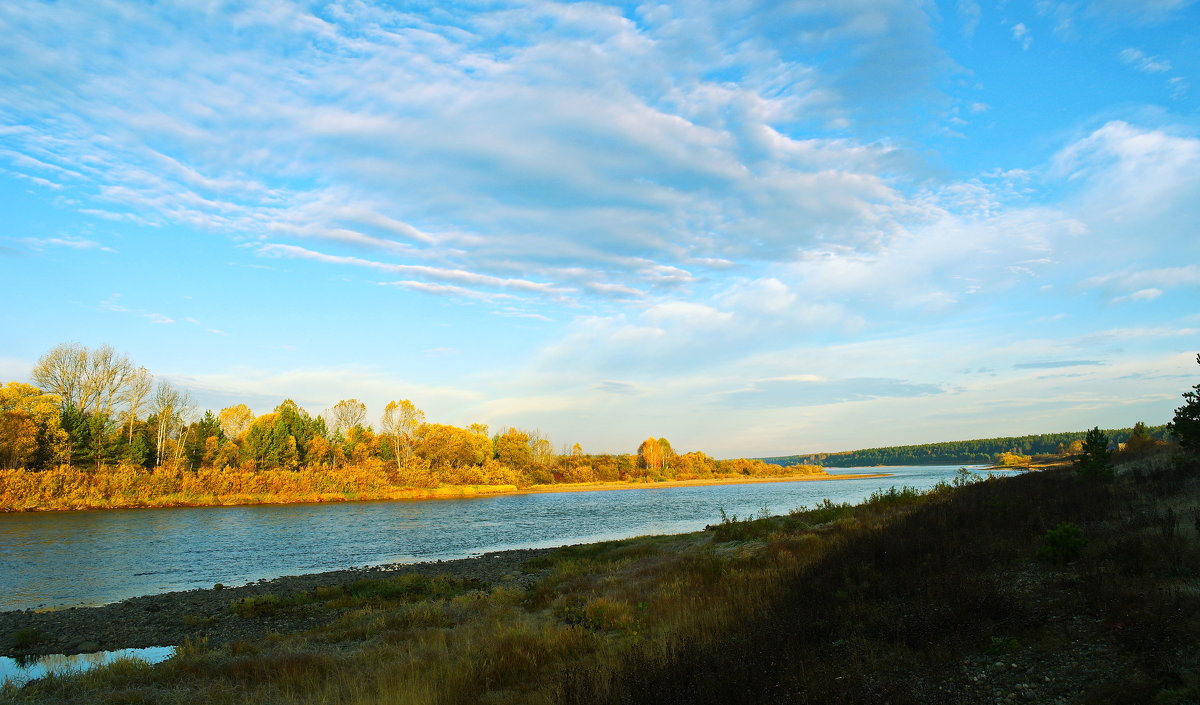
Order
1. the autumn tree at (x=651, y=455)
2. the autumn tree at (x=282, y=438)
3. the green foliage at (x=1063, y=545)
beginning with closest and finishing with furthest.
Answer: the green foliage at (x=1063, y=545), the autumn tree at (x=282, y=438), the autumn tree at (x=651, y=455)

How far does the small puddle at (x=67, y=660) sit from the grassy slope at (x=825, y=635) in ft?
11.6

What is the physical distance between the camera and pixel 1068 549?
1005 centimetres

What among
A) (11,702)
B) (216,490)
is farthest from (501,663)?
(216,490)

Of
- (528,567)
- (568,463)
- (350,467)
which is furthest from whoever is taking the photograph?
(568,463)

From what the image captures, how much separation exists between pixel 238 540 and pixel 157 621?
26328mm

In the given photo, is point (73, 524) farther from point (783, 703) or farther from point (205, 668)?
point (783, 703)

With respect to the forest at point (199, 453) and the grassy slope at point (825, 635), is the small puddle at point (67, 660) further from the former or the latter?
the forest at point (199, 453)

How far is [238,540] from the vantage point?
138 ft

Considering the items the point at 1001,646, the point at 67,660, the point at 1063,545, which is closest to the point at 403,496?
the point at 67,660

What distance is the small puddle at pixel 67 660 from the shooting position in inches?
550

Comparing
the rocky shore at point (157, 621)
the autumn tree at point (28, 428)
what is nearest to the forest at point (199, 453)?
the autumn tree at point (28, 428)

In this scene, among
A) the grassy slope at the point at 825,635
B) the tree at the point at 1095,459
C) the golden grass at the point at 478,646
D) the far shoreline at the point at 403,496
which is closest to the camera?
the grassy slope at the point at 825,635

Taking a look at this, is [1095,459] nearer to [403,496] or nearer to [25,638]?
[25,638]

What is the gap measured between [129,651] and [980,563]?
2052 cm
